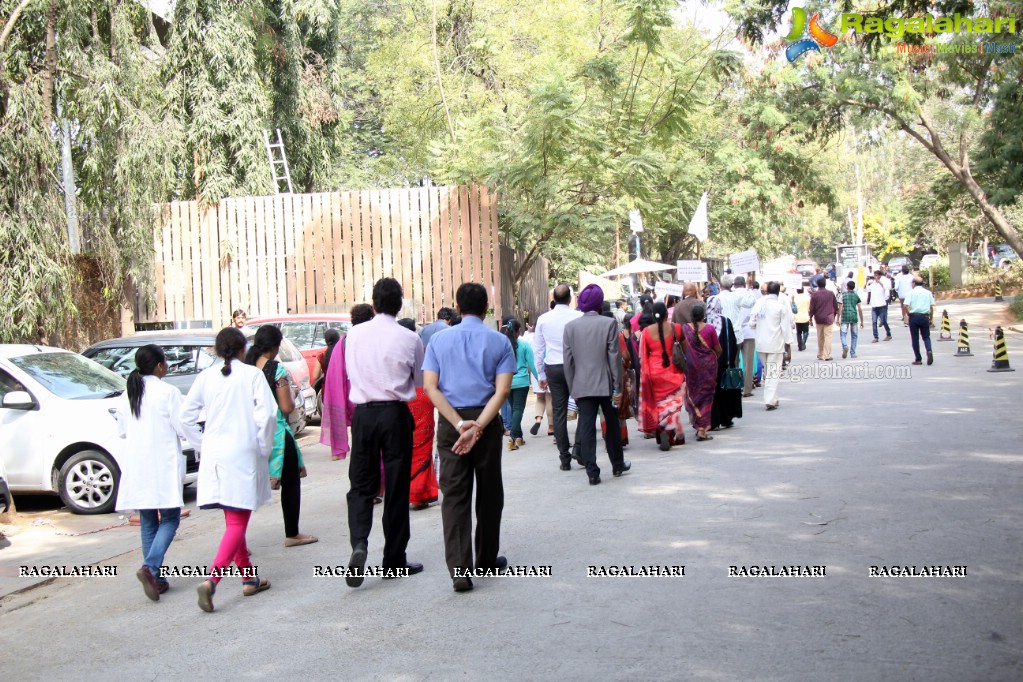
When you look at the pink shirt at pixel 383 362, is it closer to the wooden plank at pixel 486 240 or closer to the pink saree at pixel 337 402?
the pink saree at pixel 337 402

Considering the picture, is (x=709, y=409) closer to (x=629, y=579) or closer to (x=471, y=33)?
(x=629, y=579)

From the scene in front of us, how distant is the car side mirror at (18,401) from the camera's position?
999 cm

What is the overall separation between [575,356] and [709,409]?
10.3 ft

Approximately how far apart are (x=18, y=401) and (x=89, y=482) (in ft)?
3.49

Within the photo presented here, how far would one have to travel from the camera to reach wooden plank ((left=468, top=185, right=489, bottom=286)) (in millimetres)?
20719

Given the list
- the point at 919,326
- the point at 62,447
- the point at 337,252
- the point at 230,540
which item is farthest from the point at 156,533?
the point at 919,326

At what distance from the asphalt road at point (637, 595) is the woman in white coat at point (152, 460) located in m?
0.48

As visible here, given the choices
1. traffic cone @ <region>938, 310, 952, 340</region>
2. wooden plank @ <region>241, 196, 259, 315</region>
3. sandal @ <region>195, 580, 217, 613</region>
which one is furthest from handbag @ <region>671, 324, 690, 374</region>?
traffic cone @ <region>938, 310, 952, 340</region>

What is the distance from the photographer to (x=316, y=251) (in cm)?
2127

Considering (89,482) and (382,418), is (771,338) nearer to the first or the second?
(89,482)

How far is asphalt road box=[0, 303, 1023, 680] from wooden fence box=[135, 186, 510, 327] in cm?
1061

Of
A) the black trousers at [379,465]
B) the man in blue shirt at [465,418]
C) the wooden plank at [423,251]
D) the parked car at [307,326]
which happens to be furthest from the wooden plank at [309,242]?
the man in blue shirt at [465,418]

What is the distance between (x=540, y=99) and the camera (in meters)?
19.8

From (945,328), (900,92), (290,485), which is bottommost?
(290,485)
